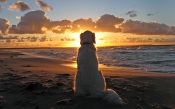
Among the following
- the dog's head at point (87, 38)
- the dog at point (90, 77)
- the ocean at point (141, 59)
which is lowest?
the ocean at point (141, 59)

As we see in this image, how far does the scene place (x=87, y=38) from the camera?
7246 mm

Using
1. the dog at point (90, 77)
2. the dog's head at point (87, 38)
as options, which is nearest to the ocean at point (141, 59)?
the dog's head at point (87, 38)

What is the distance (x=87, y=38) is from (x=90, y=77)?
104 centimetres

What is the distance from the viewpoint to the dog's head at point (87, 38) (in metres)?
7.23

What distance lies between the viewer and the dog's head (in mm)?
7230

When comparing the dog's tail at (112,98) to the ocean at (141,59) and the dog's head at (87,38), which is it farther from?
the ocean at (141,59)

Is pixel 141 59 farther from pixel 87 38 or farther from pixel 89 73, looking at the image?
pixel 89 73

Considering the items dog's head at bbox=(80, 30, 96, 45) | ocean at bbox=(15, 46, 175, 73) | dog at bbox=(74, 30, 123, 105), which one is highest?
dog's head at bbox=(80, 30, 96, 45)

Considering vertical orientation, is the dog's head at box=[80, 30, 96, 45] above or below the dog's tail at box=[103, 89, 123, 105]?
above

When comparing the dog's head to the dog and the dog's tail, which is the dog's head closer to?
the dog

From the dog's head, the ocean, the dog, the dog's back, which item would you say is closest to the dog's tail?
the dog

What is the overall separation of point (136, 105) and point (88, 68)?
1561 millimetres

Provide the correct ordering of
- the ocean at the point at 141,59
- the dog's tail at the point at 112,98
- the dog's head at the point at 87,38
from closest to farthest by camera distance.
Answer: the dog's tail at the point at 112,98
the dog's head at the point at 87,38
the ocean at the point at 141,59

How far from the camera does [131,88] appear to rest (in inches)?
368
